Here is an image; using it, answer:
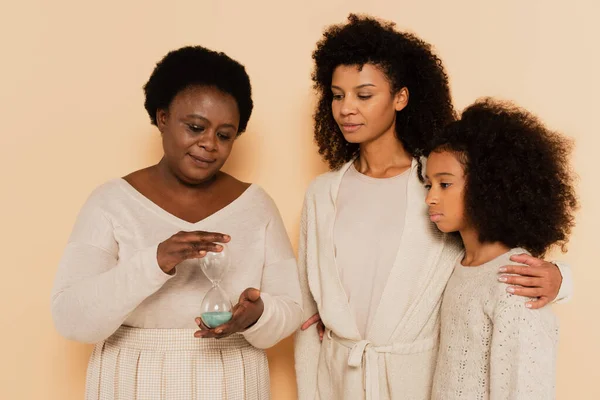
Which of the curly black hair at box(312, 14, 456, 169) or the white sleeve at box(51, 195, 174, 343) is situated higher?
the curly black hair at box(312, 14, 456, 169)

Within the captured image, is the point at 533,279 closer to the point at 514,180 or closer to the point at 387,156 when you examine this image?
the point at 514,180

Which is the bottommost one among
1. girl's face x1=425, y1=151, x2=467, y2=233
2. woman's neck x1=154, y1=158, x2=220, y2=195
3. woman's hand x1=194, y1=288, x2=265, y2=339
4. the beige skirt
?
the beige skirt

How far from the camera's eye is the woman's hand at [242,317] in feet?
5.61

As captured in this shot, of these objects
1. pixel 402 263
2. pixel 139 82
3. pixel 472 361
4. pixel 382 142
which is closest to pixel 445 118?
pixel 382 142

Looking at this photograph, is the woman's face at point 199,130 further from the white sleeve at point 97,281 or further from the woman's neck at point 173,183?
the white sleeve at point 97,281

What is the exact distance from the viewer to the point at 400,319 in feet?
6.82

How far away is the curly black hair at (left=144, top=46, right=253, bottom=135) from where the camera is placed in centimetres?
201

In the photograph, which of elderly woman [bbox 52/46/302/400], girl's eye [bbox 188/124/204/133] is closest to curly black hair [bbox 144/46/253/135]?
elderly woman [bbox 52/46/302/400]

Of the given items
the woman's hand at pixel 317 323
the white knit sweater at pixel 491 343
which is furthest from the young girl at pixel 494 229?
the woman's hand at pixel 317 323

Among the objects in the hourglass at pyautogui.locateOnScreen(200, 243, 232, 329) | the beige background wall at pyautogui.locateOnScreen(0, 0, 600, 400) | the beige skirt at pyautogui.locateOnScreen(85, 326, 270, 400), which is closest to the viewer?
the hourglass at pyautogui.locateOnScreen(200, 243, 232, 329)

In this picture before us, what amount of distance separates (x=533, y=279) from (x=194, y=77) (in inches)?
41.2

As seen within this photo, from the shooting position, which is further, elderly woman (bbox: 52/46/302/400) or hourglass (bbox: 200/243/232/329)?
elderly woman (bbox: 52/46/302/400)

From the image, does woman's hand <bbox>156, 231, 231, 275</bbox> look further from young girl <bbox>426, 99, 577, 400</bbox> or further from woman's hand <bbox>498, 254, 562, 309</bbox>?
woman's hand <bbox>498, 254, 562, 309</bbox>

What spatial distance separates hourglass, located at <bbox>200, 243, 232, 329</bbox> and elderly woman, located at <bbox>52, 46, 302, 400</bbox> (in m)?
0.08
